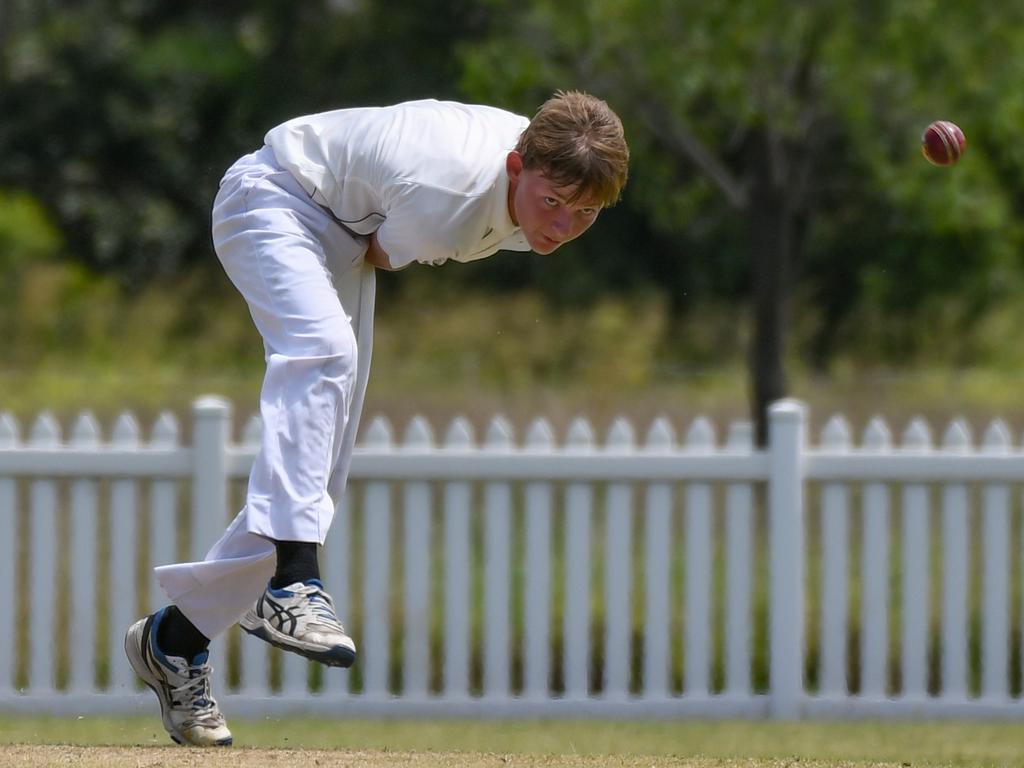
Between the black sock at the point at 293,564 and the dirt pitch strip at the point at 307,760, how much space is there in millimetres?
606

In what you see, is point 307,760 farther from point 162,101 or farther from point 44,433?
point 162,101

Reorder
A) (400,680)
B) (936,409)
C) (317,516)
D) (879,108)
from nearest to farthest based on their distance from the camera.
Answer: (317,516)
(400,680)
(879,108)
(936,409)

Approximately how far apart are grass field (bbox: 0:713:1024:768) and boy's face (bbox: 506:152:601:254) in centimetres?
138

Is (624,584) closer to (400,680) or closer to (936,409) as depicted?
(400,680)

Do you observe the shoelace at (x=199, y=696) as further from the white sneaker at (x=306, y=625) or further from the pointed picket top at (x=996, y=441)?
the pointed picket top at (x=996, y=441)

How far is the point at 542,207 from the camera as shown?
3.55 meters

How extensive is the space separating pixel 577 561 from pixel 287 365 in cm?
281

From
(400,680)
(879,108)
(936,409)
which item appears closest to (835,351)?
(936,409)

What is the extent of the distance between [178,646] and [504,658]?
2.23 m

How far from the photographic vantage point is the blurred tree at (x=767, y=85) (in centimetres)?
793

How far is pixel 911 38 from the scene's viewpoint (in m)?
7.86

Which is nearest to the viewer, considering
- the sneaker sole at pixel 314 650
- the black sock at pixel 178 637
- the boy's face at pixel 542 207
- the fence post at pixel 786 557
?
the sneaker sole at pixel 314 650

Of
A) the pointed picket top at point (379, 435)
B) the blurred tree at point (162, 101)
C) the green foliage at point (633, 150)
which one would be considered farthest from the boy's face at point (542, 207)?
the blurred tree at point (162, 101)

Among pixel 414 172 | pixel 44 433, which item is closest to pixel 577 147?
pixel 414 172
